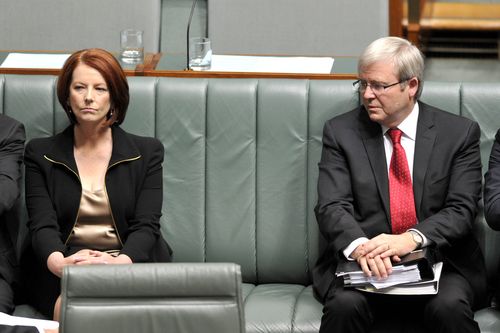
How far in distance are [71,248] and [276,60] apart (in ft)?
3.84

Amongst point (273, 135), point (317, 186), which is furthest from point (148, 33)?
point (317, 186)

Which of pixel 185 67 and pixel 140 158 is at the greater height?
pixel 185 67

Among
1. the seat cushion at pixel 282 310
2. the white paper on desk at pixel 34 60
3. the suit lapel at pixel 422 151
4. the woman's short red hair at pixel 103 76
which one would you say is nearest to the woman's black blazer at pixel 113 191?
the woman's short red hair at pixel 103 76

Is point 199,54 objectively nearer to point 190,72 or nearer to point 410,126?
point 190,72

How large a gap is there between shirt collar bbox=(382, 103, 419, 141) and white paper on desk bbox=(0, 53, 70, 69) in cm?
129

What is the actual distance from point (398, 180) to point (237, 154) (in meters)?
0.60

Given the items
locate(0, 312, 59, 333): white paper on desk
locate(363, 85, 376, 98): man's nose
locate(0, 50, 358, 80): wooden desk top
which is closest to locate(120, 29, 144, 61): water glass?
locate(0, 50, 358, 80): wooden desk top

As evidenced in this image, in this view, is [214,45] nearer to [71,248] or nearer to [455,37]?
[71,248]

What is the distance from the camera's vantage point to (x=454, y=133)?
3.24 m

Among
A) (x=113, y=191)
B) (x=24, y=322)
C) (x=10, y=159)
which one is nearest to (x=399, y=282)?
(x=113, y=191)

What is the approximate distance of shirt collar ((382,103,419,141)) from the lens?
3256 mm

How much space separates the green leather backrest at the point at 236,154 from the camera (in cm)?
347

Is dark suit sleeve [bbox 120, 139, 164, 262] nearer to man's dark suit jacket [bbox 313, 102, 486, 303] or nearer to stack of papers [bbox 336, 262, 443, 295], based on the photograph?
man's dark suit jacket [bbox 313, 102, 486, 303]

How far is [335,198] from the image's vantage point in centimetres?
320
